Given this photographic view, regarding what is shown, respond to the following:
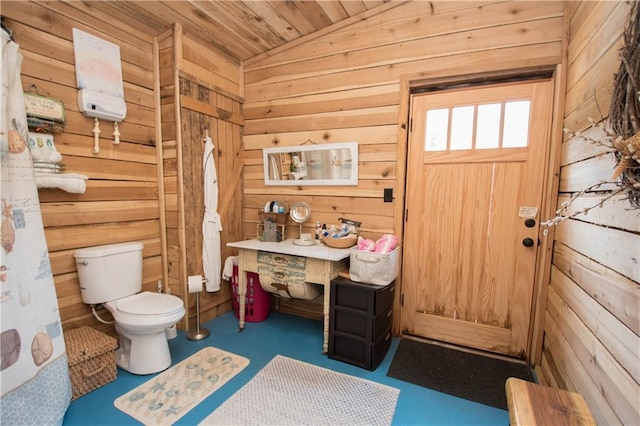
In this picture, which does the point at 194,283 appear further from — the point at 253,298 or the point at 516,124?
the point at 516,124

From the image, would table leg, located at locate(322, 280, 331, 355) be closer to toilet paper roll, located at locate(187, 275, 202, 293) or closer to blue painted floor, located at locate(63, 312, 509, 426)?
blue painted floor, located at locate(63, 312, 509, 426)

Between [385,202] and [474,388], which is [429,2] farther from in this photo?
[474,388]

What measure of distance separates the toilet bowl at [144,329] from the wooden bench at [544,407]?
183cm

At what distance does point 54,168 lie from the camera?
1.78m

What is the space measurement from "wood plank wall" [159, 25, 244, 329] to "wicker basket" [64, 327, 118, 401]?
2.23 feet

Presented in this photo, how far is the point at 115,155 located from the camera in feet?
7.15

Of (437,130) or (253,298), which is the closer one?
(437,130)

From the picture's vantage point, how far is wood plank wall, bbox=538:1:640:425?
0.97 m

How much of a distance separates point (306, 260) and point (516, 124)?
1779 millimetres

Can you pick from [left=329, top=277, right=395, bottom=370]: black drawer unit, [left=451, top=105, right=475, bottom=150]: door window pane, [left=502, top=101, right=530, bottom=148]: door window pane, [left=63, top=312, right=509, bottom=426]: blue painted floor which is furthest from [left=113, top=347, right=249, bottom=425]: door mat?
[left=502, top=101, right=530, bottom=148]: door window pane

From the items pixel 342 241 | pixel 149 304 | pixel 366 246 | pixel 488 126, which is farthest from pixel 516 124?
pixel 149 304

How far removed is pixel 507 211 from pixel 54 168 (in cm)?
299

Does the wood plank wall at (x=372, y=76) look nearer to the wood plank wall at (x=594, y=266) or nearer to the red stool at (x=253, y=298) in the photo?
the wood plank wall at (x=594, y=266)

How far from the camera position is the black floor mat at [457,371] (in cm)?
180
